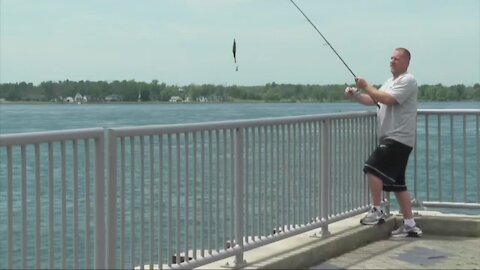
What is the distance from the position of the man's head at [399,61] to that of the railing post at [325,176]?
36.7 inches

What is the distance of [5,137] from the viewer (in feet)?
14.4

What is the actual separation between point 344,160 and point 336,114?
1.90 feet

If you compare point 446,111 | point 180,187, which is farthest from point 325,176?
point 180,187

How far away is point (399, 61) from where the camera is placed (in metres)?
8.02

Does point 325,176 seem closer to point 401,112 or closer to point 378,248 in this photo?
point 378,248

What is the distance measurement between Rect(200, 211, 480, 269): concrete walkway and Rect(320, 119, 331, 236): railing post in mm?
187

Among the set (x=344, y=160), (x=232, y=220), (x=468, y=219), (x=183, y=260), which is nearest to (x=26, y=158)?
(x=183, y=260)

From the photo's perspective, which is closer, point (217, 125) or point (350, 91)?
point (217, 125)

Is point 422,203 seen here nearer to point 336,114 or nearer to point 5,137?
point 336,114

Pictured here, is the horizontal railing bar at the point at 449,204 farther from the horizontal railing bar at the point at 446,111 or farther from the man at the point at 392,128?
the horizontal railing bar at the point at 446,111

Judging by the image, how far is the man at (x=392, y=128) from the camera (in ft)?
25.9

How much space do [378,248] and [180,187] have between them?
2763 millimetres

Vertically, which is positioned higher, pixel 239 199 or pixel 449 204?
pixel 239 199

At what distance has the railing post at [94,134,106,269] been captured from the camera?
508 centimetres
